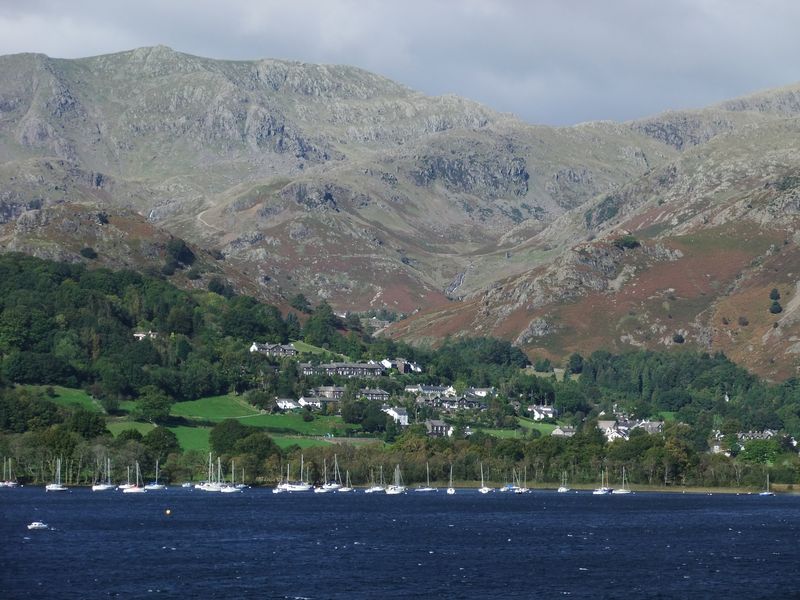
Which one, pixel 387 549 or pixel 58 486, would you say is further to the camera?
pixel 58 486

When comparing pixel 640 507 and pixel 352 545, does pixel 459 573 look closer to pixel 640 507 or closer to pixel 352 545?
pixel 352 545

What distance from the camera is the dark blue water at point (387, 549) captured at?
10244 centimetres

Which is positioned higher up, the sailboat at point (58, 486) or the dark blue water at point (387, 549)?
the sailboat at point (58, 486)

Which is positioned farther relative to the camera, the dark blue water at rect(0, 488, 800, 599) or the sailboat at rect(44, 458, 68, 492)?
the sailboat at rect(44, 458, 68, 492)

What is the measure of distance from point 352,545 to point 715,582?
35873 mm

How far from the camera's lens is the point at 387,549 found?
128 metres

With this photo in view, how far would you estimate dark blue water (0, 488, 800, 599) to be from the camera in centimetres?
10244

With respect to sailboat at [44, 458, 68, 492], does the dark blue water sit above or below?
below

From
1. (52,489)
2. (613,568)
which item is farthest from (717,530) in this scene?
(52,489)

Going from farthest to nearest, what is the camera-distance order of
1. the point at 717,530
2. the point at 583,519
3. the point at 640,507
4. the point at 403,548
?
the point at 640,507
the point at 583,519
the point at 717,530
the point at 403,548

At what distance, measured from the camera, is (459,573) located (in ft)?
364

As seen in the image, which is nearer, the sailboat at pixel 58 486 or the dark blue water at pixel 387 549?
the dark blue water at pixel 387 549

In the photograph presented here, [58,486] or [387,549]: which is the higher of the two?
[58,486]

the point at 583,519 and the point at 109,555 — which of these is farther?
the point at 583,519
